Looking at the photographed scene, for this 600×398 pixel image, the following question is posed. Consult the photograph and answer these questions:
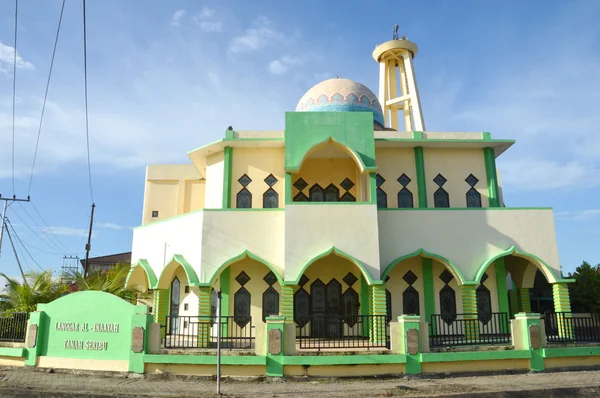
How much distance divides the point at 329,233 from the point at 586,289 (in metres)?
14.6

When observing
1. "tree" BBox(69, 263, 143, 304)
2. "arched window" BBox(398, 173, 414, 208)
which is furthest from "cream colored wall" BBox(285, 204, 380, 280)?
"tree" BBox(69, 263, 143, 304)

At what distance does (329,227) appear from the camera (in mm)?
14203

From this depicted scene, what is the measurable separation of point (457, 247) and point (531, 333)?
3836 millimetres

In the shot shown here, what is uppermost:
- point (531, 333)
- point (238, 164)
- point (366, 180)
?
point (238, 164)

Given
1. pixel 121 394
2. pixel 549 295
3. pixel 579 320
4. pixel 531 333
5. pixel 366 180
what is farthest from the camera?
pixel 549 295

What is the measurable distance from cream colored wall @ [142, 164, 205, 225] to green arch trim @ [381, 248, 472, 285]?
9.58m

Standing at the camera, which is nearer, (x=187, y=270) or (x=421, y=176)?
(x=187, y=270)

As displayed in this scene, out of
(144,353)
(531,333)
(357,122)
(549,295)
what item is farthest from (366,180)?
(549,295)

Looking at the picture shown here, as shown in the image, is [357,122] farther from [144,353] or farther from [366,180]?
[144,353]

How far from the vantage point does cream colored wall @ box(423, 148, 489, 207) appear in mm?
17094

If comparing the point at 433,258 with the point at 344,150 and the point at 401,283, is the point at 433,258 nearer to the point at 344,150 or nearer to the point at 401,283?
the point at 401,283

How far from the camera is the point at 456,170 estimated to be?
17312 millimetres

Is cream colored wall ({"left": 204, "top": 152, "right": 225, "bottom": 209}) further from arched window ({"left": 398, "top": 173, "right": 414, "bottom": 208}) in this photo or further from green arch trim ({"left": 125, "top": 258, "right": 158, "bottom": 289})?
arched window ({"left": 398, "top": 173, "right": 414, "bottom": 208})

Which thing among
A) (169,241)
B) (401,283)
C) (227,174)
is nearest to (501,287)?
(401,283)
